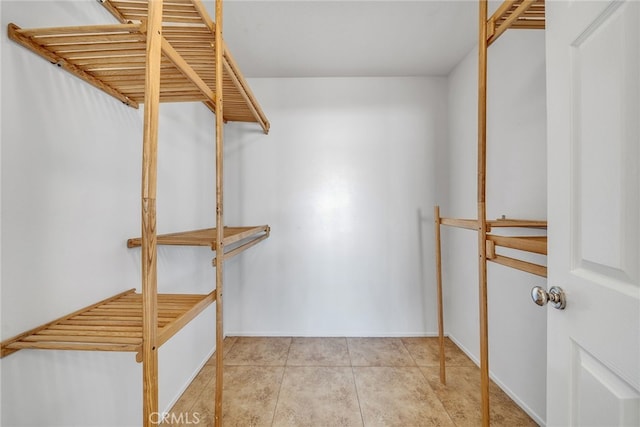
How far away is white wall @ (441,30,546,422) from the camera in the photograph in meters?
1.38

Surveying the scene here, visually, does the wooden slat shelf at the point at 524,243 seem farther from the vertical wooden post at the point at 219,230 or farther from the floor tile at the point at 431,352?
the floor tile at the point at 431,352

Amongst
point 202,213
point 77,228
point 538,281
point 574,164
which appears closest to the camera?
point 574,164

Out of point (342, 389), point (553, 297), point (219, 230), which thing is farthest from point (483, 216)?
point (342, 389)

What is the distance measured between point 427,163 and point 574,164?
1784mm

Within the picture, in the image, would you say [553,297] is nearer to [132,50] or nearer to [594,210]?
[594,210]

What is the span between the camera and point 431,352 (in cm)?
206

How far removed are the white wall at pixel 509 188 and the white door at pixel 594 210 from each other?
883 mm

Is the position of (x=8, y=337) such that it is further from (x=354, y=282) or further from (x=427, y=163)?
(x=427, y=163)

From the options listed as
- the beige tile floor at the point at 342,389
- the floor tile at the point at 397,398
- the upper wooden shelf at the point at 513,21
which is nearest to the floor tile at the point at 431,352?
the beige tile floor at the point at 342,389

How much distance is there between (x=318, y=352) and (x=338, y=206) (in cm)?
120

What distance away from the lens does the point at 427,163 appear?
2.31 m

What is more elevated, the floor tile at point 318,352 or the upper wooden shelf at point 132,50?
the upper wooden shelf at point 132,50

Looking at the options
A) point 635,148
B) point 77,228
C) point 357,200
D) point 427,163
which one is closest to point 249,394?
point 77,228

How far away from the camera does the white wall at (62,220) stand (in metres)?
0.75
